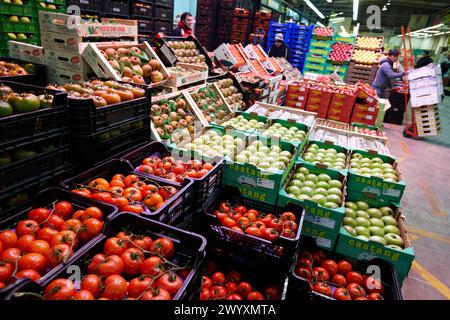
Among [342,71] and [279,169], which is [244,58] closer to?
[279,169]

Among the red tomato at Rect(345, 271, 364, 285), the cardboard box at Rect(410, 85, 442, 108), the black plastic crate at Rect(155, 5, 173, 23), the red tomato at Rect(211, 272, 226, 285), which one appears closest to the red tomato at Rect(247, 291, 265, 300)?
the red tomato at Rect(211, 272, 226, 285)

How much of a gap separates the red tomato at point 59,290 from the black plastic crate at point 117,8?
8782 mm

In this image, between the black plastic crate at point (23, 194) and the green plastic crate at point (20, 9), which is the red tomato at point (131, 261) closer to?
the black plastic crate at point (23, 194)

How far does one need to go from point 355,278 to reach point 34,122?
93.9 inches

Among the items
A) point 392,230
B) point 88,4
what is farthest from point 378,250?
point 88,4

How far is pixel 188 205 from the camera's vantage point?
2037 mm

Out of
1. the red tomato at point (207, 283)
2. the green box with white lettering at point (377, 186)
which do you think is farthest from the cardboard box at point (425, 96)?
the red tomato at point (207, 283)

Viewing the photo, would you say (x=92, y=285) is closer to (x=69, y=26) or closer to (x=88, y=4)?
(x=69, y=26)

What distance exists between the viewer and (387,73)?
26.8ft

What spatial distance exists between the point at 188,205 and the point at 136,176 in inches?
17.2

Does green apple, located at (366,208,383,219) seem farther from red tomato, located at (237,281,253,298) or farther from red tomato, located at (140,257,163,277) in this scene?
red tomato, located at (140,257,163,277)

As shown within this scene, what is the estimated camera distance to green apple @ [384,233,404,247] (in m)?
2.33

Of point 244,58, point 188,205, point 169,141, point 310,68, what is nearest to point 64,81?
point 169,141

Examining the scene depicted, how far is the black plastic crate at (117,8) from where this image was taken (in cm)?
818
